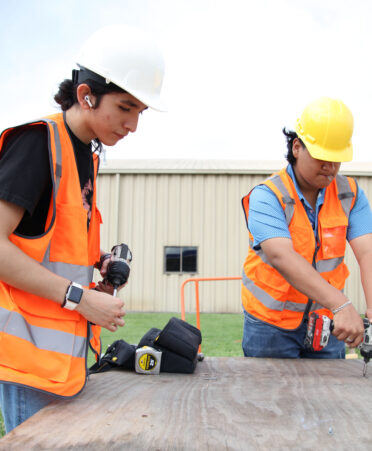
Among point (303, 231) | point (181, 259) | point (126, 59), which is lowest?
point (181, 259)

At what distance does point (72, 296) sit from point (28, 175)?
1.32 ft

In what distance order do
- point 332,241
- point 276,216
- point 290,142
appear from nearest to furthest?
point 276,216, point 332,241, point 290,142

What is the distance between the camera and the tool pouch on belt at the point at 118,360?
196 centimetres

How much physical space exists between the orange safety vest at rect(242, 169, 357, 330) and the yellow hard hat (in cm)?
24

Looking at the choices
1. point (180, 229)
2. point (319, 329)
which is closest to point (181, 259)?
point (180, 229)

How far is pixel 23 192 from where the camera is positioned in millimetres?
1311

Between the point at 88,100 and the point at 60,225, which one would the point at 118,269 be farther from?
the point at 88,100

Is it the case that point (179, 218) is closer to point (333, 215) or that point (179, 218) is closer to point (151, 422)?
point (333, 215)

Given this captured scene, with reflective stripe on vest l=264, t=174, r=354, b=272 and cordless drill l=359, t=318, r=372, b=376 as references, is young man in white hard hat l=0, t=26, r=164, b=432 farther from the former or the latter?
cordless drill l=359, t=318, r=372, b=376

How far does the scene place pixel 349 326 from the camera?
6.53 feet

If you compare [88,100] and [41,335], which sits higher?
[88,100]

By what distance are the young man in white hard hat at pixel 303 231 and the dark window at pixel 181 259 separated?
28.8 feet

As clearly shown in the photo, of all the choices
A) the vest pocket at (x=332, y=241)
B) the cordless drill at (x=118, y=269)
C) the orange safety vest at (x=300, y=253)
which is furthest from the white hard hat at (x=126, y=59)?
the vest pocket at (x=332, y=241)

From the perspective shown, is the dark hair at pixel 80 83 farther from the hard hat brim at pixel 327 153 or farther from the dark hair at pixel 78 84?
the hard hat brim at pixel 327 153
